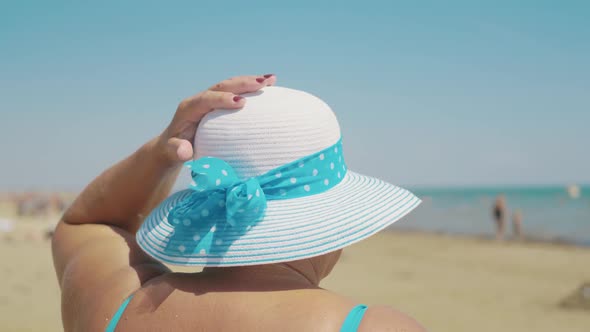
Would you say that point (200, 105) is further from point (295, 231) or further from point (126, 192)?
point (126, 192)

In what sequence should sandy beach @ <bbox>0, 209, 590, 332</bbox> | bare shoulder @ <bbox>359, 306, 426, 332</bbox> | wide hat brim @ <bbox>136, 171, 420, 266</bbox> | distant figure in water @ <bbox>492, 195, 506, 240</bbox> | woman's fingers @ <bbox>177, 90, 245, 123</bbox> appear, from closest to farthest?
bare shoulder @ <bbox>359, 306, 426, 332</bbox>
wide hat brim @ <bbox>136, 171, 420, 266</bbox>
woman's fingers @ <bbox>177, 90, 245, 123</bbox>
sandy beach @ <bbox>0, 209, 590, 332</bbox>
distant figure in water @ <bbox>492, 195, 506, 240</bbox>

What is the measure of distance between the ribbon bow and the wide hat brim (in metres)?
0.03

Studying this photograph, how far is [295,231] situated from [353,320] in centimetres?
28

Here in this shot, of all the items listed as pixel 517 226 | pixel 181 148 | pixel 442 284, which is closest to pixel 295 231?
pixel 181 148

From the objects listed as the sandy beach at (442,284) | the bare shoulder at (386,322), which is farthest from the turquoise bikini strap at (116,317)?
the sandy beach at (442,284)

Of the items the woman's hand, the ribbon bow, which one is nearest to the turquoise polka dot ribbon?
the ribbon bow

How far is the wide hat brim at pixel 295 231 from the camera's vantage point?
124 cm

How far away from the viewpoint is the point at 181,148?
56.8 inches

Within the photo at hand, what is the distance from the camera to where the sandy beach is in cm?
582

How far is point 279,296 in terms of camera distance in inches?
46.5

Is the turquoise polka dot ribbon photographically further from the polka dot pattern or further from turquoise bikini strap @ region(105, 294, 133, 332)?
turquoise bikini strap @ region(105, 294, 133, 332)

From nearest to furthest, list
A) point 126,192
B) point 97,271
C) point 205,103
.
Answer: point 205,103
point 97,271
point 126,192

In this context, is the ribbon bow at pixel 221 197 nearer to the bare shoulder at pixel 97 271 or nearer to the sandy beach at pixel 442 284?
the bare shoulder at pixel 97 271

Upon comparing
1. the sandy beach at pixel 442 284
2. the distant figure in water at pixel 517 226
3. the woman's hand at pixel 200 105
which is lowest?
the distant figure in water at pixel 517 226
